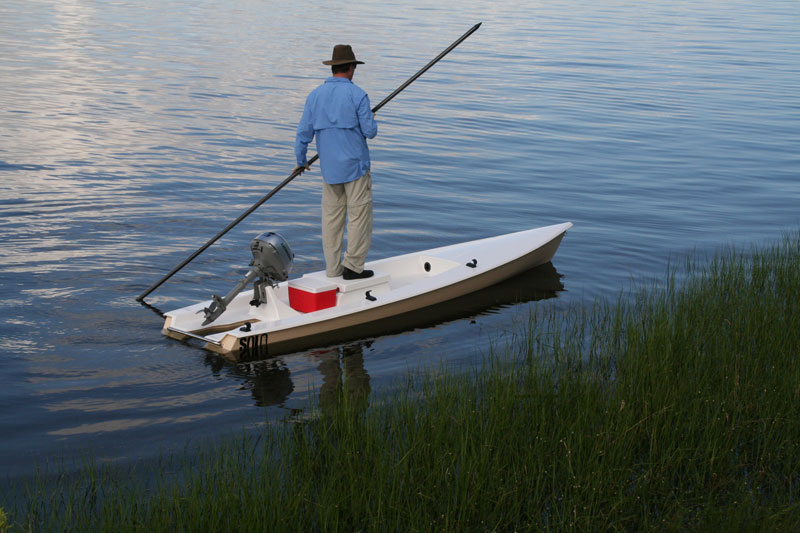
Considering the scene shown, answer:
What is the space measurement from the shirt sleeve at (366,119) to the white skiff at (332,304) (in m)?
1.65

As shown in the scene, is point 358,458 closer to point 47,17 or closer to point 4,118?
point 4,118

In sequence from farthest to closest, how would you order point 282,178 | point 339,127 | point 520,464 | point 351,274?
point 282,178
point 351,274
point 339,127
point 520,464

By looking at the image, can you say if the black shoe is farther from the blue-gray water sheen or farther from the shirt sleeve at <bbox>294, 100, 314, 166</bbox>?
the shirt sleeve at <bbox>294, 100, 314, 166</bbox>

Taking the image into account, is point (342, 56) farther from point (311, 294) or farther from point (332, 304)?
point (332, 304)

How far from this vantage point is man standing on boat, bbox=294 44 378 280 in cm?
983

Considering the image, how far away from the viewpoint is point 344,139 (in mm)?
9984

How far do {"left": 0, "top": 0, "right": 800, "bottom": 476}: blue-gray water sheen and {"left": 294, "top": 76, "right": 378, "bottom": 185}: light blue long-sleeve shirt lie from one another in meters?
1.90

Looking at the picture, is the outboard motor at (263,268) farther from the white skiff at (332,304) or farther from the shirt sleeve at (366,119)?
the shirt sleeve at (366,119)

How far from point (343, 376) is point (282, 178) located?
935 cm

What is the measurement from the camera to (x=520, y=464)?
626 centimetres

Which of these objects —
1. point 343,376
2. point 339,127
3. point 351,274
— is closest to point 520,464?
point 343,376

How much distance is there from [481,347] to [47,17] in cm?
4148

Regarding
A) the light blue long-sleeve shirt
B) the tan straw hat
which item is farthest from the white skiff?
the tan straw hat

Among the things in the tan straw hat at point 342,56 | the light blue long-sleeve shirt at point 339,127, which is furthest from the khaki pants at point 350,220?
the tan straw hat at point 342,56
